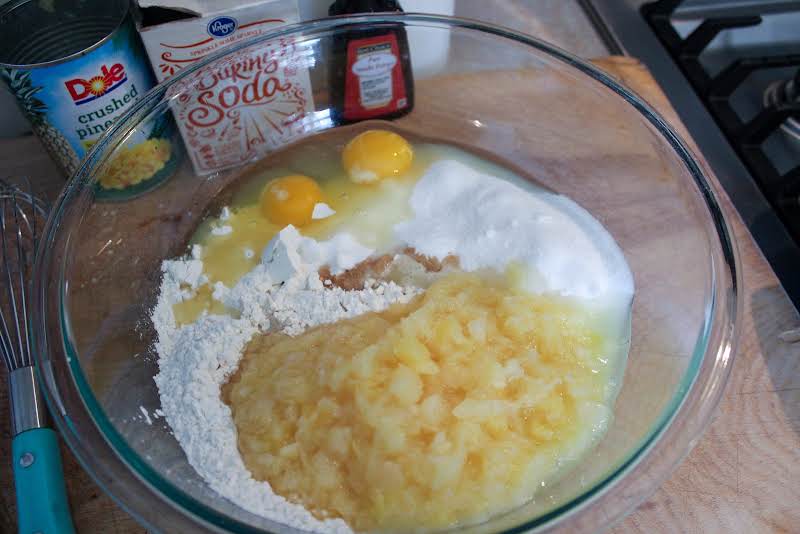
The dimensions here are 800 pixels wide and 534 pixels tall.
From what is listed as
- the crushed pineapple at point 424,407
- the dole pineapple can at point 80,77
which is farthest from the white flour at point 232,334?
the dole pineapple can at point 80,77

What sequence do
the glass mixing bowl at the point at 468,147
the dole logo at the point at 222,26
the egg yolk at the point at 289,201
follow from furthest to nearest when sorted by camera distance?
the egg yolk at the point at 289,201
the dole logo at the point at 222,26
the glass mixing bowl at the point at 468,147

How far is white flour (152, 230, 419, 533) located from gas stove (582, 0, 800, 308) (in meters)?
0.88

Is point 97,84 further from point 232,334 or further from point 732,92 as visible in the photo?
point 732,92

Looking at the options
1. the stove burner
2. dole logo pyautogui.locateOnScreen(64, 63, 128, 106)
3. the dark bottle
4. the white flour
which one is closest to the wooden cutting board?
the white flour

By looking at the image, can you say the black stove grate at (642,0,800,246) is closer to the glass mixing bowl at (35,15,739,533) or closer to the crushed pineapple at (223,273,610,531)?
the glass mixing bowl at (35,15,739,533)

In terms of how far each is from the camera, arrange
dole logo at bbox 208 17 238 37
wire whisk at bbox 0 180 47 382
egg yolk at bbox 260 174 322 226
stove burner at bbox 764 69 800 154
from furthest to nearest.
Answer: stove burner at bbox 764 69 800 154 < egg yolk at bbox 260 174 322 226 < dole logo at bbox 208 17 238 37 < wire whisk at bbox 0 180 47 382

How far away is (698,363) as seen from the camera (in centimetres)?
110

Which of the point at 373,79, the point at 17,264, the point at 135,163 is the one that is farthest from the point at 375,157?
the point at 17,264

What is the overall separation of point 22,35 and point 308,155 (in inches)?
25.5

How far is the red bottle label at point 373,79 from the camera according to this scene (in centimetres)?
150

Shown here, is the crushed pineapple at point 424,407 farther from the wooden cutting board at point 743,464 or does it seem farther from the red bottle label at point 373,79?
the red bottle label at point 373,79

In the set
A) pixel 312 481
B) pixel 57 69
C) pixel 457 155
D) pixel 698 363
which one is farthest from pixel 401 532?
pixel 57 69

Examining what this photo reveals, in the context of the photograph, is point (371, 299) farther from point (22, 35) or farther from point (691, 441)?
point (22, 35)

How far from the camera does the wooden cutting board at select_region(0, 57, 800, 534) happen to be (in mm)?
1119
